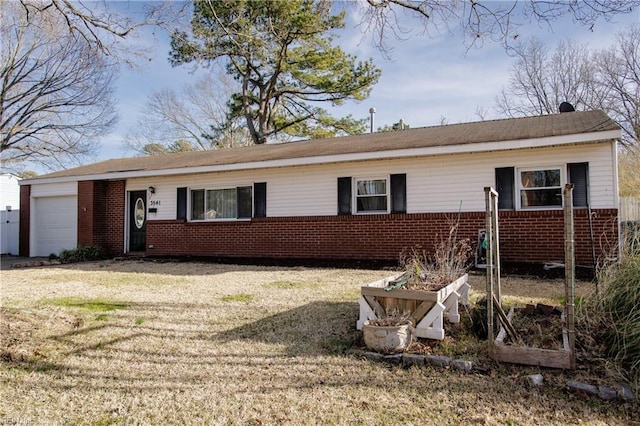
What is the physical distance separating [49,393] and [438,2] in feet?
22.1

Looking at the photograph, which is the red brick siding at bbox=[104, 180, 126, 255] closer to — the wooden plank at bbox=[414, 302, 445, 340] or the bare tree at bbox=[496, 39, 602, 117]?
the wooden plank at bbox=[414, 302, 445, 340]

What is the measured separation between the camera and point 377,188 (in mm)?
10711

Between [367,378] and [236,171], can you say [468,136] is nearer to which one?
[236,171]

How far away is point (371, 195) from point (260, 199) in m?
3.20

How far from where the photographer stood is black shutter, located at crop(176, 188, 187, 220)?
42.3 ft

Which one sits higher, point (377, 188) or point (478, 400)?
point (377, 188)

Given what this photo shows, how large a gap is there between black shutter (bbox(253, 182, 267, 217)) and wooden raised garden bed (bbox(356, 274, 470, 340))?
7.35 metres

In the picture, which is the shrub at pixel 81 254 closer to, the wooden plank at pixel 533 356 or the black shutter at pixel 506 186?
the black shutter at pixel 506 186

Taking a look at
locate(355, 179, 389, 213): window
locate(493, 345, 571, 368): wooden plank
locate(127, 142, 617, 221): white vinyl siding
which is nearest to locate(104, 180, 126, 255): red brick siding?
locate(127, 142, 617, 221): white vinyl siding

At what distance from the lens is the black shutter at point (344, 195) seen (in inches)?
425

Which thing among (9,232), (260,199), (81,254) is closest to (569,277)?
(260,199)

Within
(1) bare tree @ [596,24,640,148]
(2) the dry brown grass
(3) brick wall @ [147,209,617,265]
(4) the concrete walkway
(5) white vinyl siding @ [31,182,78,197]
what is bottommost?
(2) the dry brown grass

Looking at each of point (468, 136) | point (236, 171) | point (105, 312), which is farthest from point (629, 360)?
point (236, 171)

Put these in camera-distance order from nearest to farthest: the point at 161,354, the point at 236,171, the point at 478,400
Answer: the point at 478,400 → the point at 161,354 → the point at 236,171
